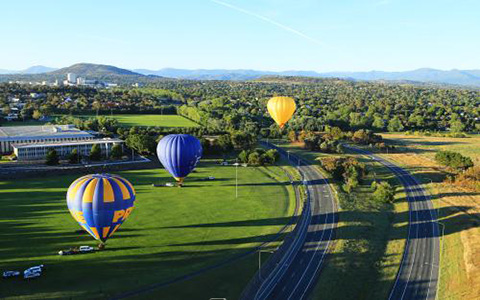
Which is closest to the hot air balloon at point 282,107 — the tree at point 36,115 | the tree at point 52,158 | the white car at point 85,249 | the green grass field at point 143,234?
the green grass field at point 143,234

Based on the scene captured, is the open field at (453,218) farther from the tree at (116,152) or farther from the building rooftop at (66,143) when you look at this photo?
the building rooftop at (66,143)

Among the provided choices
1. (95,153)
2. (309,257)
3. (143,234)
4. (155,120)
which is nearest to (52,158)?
(95,153)

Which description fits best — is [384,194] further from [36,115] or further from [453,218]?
[36,115]

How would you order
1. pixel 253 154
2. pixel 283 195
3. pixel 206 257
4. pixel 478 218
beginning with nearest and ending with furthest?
pixel 206 257
pixel 478 218
pixel 283 195
pixel 253 154

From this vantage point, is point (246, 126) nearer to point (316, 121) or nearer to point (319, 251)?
point (316, 121)

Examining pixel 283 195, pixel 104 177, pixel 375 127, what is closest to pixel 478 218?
pixel 283 195

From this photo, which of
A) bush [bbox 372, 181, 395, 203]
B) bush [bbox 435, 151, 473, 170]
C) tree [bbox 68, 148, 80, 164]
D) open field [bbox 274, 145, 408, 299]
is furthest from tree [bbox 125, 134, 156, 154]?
bush [bbox 435, 151, 473, 170]
